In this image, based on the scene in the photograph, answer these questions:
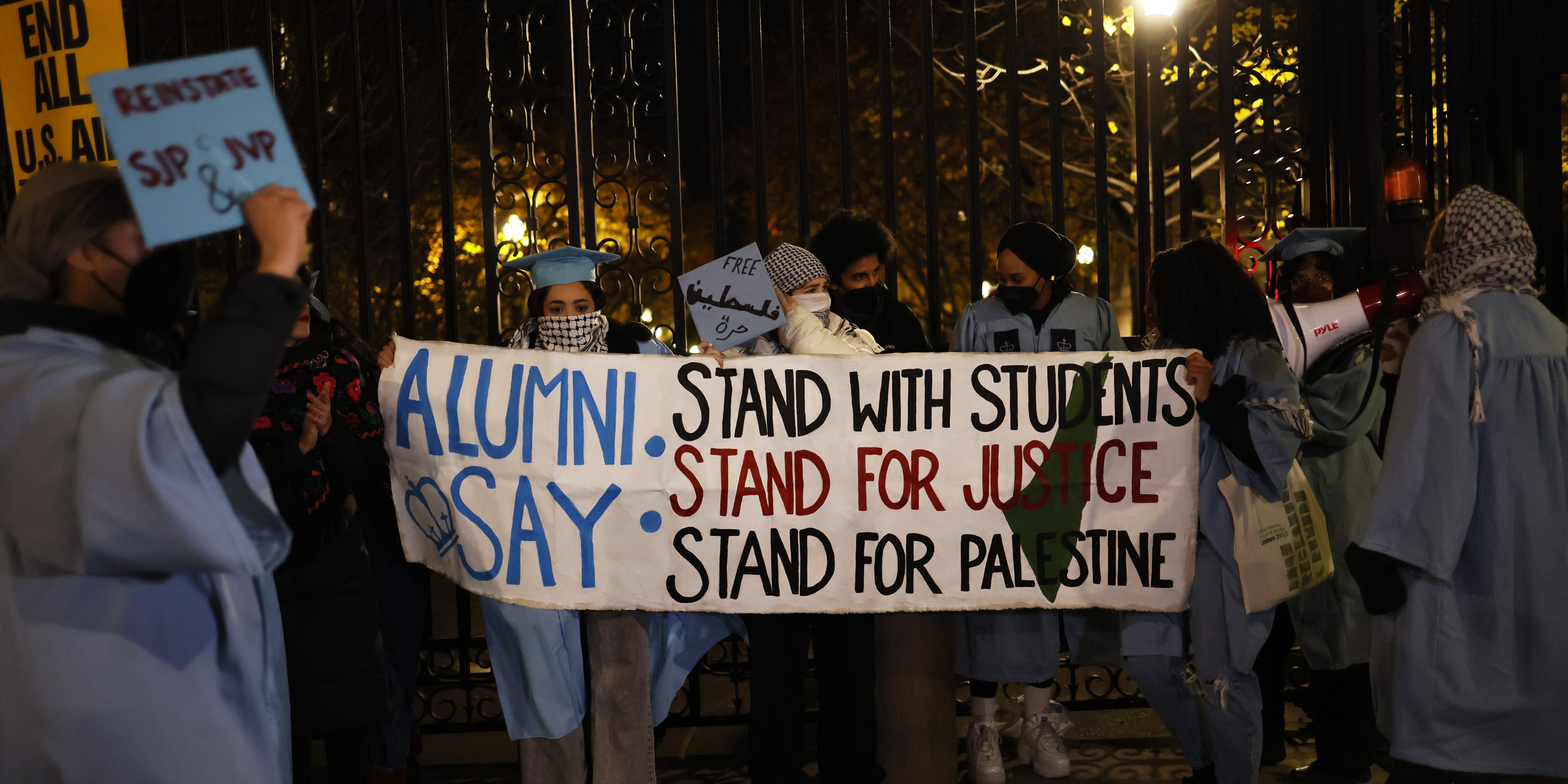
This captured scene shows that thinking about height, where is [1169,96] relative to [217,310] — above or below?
above

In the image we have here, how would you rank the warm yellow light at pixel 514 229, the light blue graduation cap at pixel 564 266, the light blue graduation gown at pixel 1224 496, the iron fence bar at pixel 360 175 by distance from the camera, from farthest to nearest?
the warm yellow light at pixel 514 229 < the iron fence bar at pixel 360 175 < the light blue graduation cap at pixel 564 266 < the light blue graduation gown at pixel 1224 496

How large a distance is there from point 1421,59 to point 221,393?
542 cm

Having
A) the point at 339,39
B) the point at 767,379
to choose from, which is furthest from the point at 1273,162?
the point at 339,39

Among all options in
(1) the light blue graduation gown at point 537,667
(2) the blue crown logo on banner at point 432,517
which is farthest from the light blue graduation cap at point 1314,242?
(2) the blue crown logo on banner at point 432,517

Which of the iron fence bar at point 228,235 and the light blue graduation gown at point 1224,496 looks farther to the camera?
the iron fence bar at point 228,235

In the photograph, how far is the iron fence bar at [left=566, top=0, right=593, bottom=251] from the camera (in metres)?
5.00

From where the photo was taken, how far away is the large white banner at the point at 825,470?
3.75m

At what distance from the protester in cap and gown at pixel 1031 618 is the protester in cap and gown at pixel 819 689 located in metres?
0.61

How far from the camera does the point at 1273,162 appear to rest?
203 inches

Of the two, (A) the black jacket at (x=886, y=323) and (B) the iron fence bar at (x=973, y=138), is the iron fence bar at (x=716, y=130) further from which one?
(B) the iron fence bar at (x=973, y=138)

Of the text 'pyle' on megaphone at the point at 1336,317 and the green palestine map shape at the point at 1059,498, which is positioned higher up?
the text 'pyle' on megaphone at the point at 1336,317

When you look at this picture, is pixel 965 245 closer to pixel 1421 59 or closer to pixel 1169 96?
pixel 1169 96

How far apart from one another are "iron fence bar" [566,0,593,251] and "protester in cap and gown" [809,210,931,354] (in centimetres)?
107

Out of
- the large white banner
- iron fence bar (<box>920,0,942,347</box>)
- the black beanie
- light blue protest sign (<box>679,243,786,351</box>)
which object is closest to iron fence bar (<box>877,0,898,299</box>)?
iron fence bar (<box>920,0,942,347</box>)
